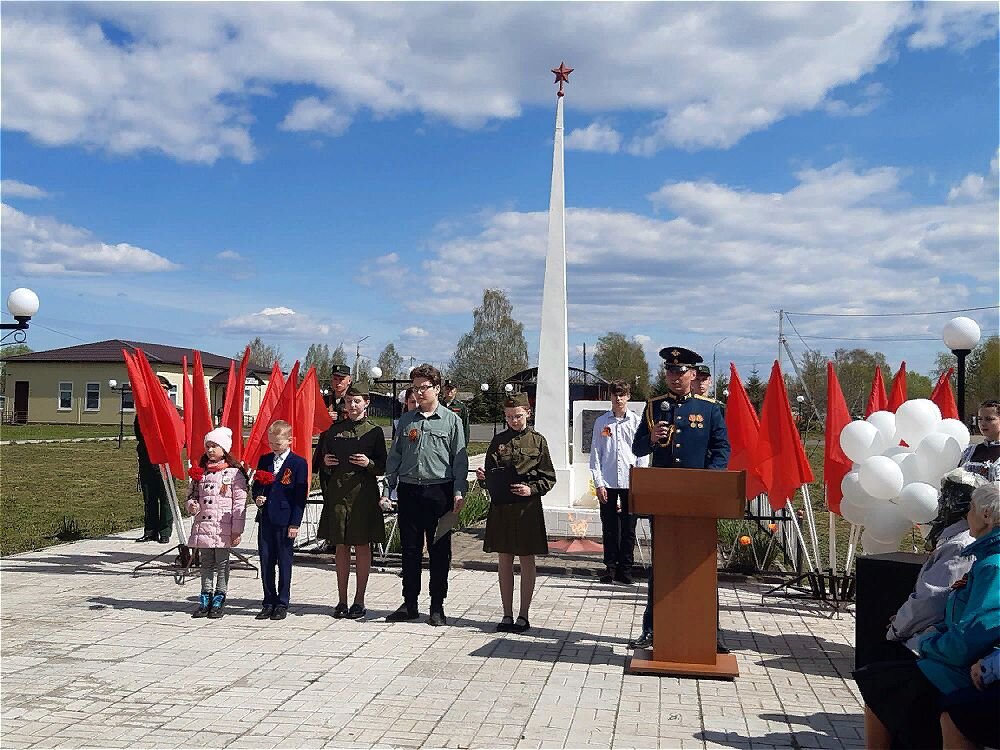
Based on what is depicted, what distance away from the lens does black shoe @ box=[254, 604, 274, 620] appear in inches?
273

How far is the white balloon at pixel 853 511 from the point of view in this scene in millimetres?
6273

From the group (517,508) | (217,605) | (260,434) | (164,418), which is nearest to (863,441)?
(517,508)

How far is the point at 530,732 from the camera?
4.40 metres

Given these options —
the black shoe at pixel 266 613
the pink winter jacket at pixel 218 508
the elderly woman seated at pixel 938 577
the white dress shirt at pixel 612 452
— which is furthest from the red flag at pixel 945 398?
the pink winter jacket at pixel 218 508

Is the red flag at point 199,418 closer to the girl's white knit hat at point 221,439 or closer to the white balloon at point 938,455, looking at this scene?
the girl's white knit hat at point 221,439

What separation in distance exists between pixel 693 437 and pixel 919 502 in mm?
1520

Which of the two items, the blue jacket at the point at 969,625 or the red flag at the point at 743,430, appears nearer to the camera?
the blue jacket at the point at 969,625

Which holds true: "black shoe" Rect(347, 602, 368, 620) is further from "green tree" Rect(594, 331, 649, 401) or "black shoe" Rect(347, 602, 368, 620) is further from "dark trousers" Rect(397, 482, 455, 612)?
"green tree" Rect(594, 331, 649, 401)

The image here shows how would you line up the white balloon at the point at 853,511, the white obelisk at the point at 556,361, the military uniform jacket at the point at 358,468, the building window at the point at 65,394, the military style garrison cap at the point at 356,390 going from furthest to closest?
1. the building window at the point at 65,394
2. the white obelisk at the point at 556,361
3. the military style garrison cap at the point at 356,390
4. the military uniform jacket at the point at 358,468
5. the white balloon at the point at 853,511

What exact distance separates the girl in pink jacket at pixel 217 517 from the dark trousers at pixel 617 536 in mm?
3445

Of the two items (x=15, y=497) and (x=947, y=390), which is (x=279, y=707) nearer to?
(x=947, y=390)

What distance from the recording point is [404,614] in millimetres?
6918

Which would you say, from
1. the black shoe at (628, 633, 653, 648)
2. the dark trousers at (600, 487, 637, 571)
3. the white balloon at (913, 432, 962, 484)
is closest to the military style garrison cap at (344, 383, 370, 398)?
the dark trousers at (600, 487, 637, 571)

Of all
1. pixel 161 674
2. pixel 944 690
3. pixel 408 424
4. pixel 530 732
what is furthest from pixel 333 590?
pixel 944 690
